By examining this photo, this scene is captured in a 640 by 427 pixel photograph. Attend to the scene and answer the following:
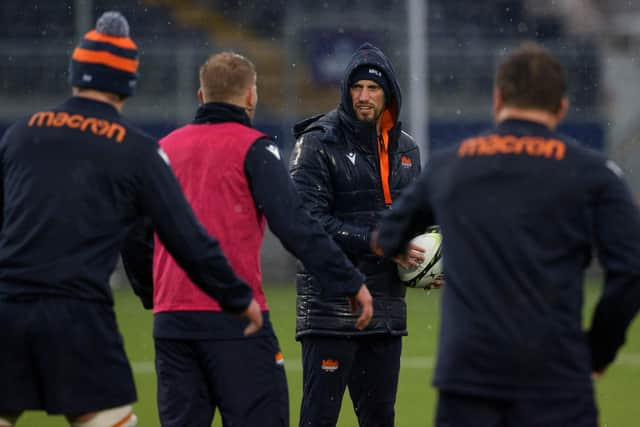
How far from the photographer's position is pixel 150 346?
12.2 m

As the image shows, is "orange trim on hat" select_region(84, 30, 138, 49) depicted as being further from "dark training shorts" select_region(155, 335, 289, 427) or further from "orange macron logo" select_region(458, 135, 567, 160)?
"orange macron logo" select_region(458, 135, 567, 160)

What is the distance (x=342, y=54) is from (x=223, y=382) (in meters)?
15.4

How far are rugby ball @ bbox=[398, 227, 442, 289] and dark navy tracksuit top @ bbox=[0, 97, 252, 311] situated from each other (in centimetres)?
168

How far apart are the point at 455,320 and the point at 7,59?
1702 centimetres

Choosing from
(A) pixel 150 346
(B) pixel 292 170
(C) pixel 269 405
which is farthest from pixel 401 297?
(A) pixel 150 346

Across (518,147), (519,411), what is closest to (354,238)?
(518,147)

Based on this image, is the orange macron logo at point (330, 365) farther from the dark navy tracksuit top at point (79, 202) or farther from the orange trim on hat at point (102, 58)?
the orange trim on hat at point (102, 58)

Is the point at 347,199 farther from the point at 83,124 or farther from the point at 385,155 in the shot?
the point at 83,124

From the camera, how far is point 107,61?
411 cm

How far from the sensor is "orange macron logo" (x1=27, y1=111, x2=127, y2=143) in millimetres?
3984

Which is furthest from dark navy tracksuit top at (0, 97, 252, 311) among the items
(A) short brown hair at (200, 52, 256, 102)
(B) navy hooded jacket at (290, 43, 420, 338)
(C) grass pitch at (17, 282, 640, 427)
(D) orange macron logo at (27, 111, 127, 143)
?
(C) grass pitch at (17, 282, 640, 427)

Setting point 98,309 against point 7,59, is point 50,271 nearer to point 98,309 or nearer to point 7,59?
point 98,309

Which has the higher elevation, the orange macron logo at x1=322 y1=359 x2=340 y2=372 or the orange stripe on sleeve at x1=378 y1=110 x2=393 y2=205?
the orange stripe on sleeve at x1=378 y1=110 x2=393 y2=205

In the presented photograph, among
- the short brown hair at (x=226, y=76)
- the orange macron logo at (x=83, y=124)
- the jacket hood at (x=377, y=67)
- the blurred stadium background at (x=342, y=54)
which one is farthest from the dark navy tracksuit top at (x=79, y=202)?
the blurred stadium background at (x=342, y=54)
